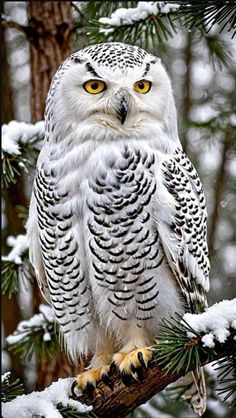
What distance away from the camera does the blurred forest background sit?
333 centimetres

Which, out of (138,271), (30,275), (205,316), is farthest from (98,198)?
(30,275)

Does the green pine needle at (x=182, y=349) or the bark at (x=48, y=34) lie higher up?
the bark at (x=48, y=34)

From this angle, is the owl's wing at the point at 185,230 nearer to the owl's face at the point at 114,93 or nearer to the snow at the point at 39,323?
the owl's face at the point at 114,93

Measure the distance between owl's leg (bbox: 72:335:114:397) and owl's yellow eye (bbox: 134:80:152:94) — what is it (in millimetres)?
921

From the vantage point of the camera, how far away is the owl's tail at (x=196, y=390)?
292 cm

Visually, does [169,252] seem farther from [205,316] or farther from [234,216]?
[234,216]

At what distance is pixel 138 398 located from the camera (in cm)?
242

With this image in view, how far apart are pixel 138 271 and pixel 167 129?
0.54 m

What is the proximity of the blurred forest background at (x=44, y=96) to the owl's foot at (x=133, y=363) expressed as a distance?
0.98 meters

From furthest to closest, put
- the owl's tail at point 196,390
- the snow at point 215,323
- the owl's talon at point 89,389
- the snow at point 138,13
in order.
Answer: the snow at point 138,13, the owl's tail at point 196,390, the owl's talon at point 89,389, the snow at point 215,323

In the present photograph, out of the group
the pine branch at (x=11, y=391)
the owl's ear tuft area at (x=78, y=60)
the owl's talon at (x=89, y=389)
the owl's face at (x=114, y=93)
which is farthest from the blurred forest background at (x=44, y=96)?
the pine branch at (x=11, y=391)

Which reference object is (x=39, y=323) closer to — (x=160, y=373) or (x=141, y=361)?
(x=141, y=361)

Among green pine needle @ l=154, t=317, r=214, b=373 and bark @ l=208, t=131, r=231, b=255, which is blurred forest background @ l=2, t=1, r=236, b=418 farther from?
green pine needle @ l=154, t=317, r=214, b=373

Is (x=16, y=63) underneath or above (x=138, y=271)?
above
